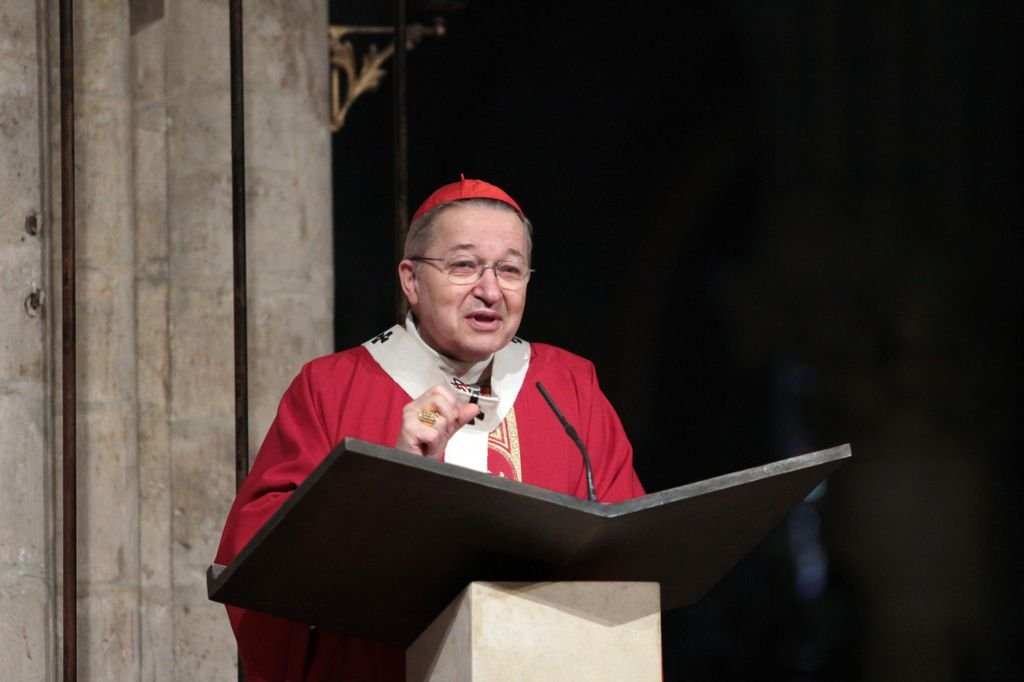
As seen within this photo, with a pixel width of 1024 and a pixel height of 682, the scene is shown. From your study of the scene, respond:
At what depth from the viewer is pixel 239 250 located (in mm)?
3562

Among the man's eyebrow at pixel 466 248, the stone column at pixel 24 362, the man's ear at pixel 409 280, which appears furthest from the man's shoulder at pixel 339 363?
the stone column at pixel 24 362

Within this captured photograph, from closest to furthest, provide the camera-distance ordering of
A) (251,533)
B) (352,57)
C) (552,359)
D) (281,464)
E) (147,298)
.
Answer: (251,533) → (281,464) → (552,359) → (147,298) → (352,57)

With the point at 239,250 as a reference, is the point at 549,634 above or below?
below

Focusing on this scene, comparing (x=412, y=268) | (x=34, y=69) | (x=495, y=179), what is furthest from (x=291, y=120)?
(x=495, y=179)

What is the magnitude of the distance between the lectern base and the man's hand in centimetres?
22

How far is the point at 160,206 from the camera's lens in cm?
388

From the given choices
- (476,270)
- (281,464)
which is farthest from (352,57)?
(281,464)

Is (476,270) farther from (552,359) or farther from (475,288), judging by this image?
(552,359)

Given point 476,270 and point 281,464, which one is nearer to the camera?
point 281,464

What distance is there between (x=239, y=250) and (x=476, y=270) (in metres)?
0.80

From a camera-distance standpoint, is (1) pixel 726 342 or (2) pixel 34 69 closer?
(2) pixel 34 69

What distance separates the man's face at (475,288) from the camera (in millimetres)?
2910

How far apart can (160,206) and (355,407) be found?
1.15 meters

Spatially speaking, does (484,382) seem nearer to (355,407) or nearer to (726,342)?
(355,407)
